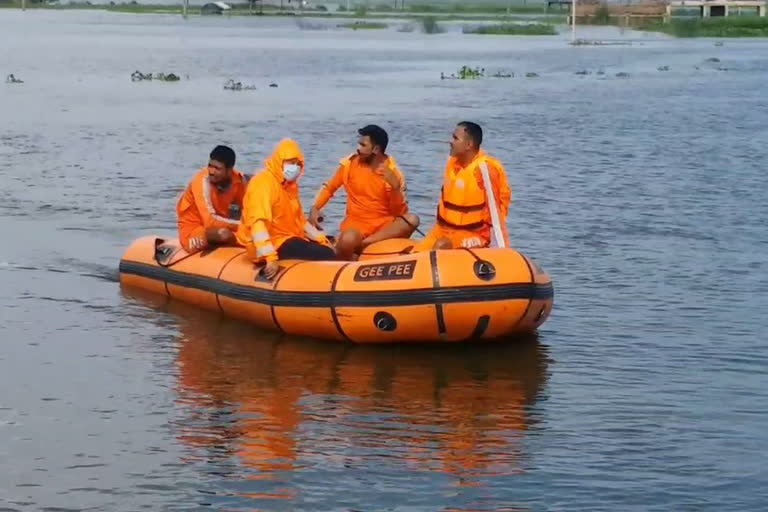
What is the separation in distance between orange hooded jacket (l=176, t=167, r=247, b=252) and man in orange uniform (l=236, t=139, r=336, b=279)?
517 mm

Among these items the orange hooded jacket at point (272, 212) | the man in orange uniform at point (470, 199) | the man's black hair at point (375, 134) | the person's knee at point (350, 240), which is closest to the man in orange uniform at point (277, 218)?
the orange hooded jacket at point (272, 212)

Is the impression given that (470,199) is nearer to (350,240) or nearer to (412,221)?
(412,221)

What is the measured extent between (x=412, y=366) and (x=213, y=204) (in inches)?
97.5

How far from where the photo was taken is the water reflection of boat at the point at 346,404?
8641 mm

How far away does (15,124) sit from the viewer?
28141 millimetres

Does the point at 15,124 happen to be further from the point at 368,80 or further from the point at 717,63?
the point at 717,63

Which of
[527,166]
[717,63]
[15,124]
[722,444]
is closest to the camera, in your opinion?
[722,444]

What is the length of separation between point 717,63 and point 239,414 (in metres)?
48.4

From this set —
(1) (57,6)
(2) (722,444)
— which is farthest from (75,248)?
(1) (57,6)

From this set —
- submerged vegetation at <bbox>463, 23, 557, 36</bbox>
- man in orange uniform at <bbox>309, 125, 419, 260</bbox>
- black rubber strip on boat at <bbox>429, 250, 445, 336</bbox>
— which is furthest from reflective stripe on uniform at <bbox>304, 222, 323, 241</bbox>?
submerged vegetation at <bbox>463, 23, 557, 36</bbox>

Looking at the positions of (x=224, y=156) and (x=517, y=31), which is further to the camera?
(x=517, y=31)

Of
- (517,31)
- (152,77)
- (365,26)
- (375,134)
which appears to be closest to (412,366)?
(375,134)

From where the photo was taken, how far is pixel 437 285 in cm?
1052

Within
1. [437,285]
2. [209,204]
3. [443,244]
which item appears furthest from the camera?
[209,204]
